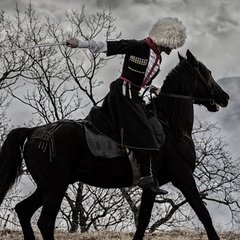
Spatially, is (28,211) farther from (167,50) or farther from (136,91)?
(167,50)

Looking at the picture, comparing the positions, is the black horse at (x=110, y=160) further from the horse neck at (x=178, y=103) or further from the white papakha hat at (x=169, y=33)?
the white papakha hat at (x=169, y=33)

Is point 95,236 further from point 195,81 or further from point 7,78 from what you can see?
point 7,78

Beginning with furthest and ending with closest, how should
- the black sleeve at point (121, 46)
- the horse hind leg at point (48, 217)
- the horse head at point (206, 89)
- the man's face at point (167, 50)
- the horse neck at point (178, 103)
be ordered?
the horse head at point (206, 89), the man's face at point (167, 50), the horse neck at point (178, 103), the black sleeve at point (121, 46), the horse hind leg at point (48, 217)

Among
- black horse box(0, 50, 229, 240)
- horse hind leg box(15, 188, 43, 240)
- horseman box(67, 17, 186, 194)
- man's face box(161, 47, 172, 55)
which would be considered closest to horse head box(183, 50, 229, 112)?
black horse box(0, 50, 229, 240)

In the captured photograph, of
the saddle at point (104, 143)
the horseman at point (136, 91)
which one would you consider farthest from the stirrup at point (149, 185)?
the saddle at point (104, 143)

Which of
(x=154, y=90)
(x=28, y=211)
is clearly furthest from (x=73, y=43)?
(x=28, y=211)

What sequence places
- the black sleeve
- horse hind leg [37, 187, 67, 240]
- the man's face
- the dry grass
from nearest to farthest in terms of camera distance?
horse hind leg [37, 187, 67, 240] < the black sleeve < the man's face < the dry grass

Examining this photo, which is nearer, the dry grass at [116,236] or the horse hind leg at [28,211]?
the horse hind leg at [28,211]

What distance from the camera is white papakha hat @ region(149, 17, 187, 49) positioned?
6824 millimetres

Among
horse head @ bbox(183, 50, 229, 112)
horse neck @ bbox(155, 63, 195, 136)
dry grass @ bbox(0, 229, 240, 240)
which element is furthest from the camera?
dry grass @ bbox(0, 229, 240, 240)

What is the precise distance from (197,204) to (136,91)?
5.29ft

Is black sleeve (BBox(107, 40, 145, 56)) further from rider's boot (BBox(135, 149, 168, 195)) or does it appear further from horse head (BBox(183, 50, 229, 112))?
rider's boot (BBox(135, 149, 168, 195))

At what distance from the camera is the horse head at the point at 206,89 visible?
7.08m

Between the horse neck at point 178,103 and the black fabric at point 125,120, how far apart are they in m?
0.36
